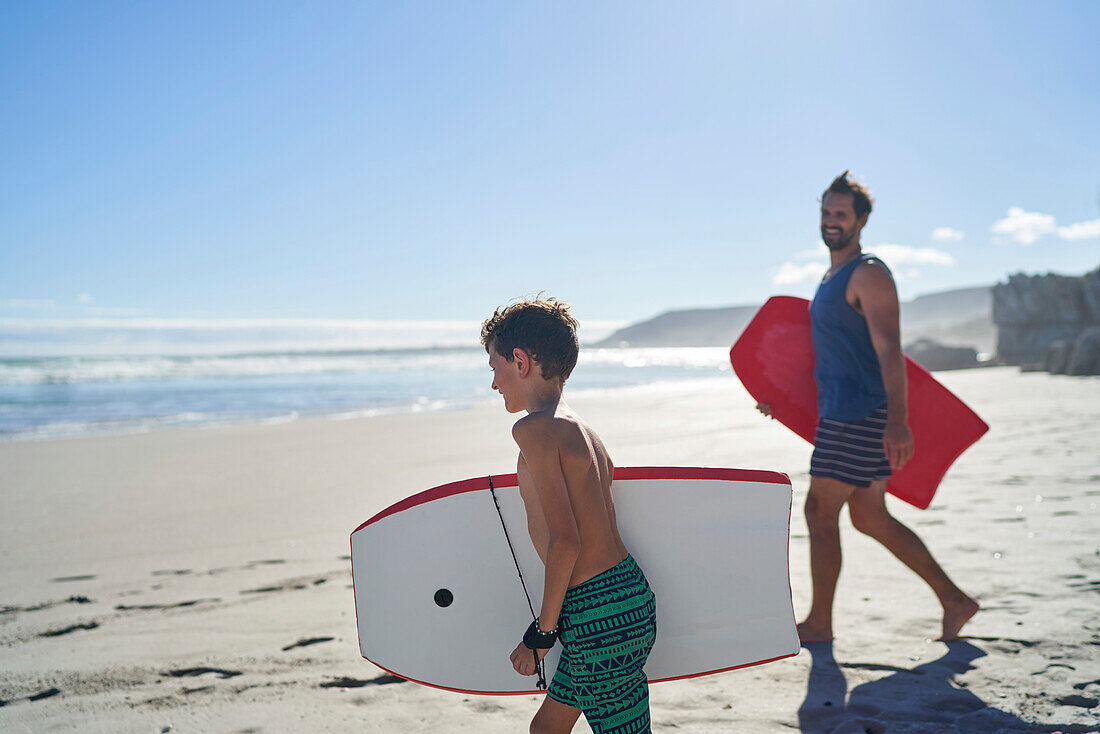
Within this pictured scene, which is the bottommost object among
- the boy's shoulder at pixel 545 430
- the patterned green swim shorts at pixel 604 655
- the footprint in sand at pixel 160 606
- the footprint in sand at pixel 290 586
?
the footprint in sand at pixel 290 586

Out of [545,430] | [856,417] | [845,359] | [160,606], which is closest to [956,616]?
[856,417]

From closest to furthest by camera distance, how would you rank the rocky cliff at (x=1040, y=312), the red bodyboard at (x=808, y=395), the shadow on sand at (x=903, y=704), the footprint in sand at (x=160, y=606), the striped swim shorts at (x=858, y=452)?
the shadow on sand at (x=903, y=704)
the striped swim shorts at (x=858, y=452)
the red bodyboard at (x=808, y=395)
the footprint in sand at (x=160, y=606)
the rocky cliff at (x=1040, y=312)

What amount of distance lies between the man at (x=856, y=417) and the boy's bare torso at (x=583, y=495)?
3.96 feet

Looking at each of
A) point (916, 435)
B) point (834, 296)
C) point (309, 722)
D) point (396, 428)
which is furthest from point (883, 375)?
point (396, 428)

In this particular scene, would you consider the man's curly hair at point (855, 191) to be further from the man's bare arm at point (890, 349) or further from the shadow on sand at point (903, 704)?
the shadow on sand at point (903, 704)

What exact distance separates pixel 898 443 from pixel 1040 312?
79.9 ft

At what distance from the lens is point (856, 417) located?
2436 millimetres

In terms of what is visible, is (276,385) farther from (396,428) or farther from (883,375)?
(883,375)

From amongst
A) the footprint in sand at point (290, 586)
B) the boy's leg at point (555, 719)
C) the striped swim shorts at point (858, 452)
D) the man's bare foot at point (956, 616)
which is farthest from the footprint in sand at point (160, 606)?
the man's bare foot at point (956, 616)

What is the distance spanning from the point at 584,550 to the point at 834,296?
1.55 m

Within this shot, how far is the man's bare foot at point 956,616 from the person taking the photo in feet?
8.10

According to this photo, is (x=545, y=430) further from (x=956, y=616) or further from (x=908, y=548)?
(x=956, y=616)

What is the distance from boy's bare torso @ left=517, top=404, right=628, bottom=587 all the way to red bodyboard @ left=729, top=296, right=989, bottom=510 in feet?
5.20

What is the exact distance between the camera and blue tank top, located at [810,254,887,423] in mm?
2457
